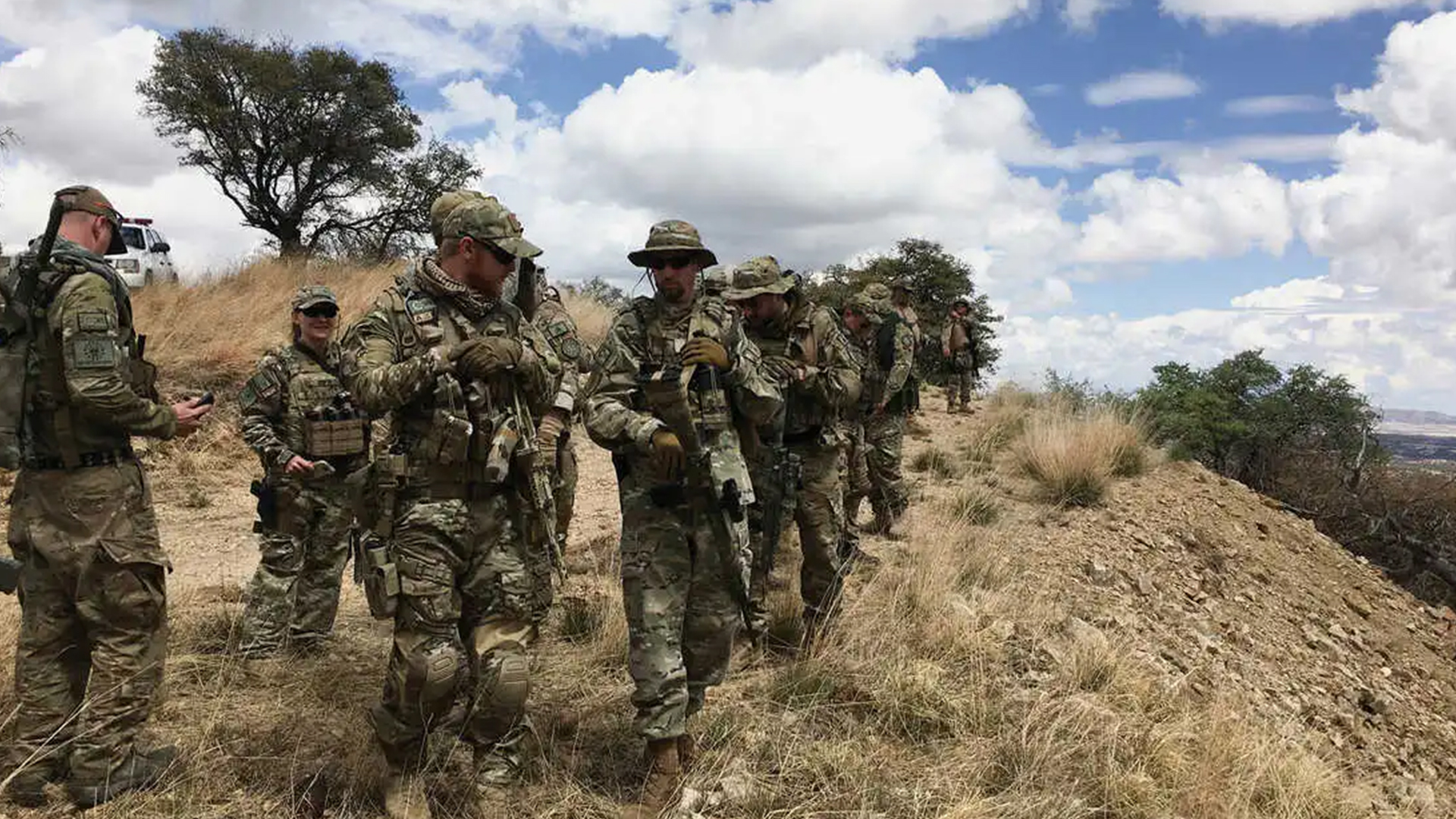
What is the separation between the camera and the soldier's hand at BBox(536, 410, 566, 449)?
356 cm

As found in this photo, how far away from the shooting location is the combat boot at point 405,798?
3029 millimetres

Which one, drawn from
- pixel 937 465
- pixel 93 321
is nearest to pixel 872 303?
pixel 937 465

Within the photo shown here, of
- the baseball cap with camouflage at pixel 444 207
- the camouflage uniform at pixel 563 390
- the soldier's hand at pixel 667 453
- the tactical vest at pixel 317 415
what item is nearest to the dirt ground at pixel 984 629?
the camouflage uniform at pixel 563 390

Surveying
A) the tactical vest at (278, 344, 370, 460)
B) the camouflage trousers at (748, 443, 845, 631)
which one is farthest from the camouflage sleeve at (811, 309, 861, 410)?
the tactical vest at (278, 344, 370, 460)

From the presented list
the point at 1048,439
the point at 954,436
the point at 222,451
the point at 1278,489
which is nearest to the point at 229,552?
the point at 222,451

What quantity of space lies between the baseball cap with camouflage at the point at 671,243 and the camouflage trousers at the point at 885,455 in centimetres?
407

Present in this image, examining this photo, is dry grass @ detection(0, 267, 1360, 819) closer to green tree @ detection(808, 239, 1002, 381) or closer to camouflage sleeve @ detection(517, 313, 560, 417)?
camouflage sleeve @ detection(517, 313, 560, 417)

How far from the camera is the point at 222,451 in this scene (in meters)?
10.2

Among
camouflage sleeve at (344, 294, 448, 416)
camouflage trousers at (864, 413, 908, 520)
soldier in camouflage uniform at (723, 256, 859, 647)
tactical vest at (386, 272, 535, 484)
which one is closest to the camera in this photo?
camouflage sleeve at (344, 294, 448, 416)

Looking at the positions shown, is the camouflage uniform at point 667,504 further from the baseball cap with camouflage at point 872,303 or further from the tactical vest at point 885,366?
the tactical vest at point 885,366

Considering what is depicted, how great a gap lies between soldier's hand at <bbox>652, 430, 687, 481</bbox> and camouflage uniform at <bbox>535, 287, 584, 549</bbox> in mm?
1411

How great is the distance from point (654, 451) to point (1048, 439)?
7623mm

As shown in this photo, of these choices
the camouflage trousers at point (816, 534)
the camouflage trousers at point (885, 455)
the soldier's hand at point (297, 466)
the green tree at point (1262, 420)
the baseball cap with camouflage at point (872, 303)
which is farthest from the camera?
the green tree at point (1262, 420)

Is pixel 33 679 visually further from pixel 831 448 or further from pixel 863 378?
pixel 863 378
